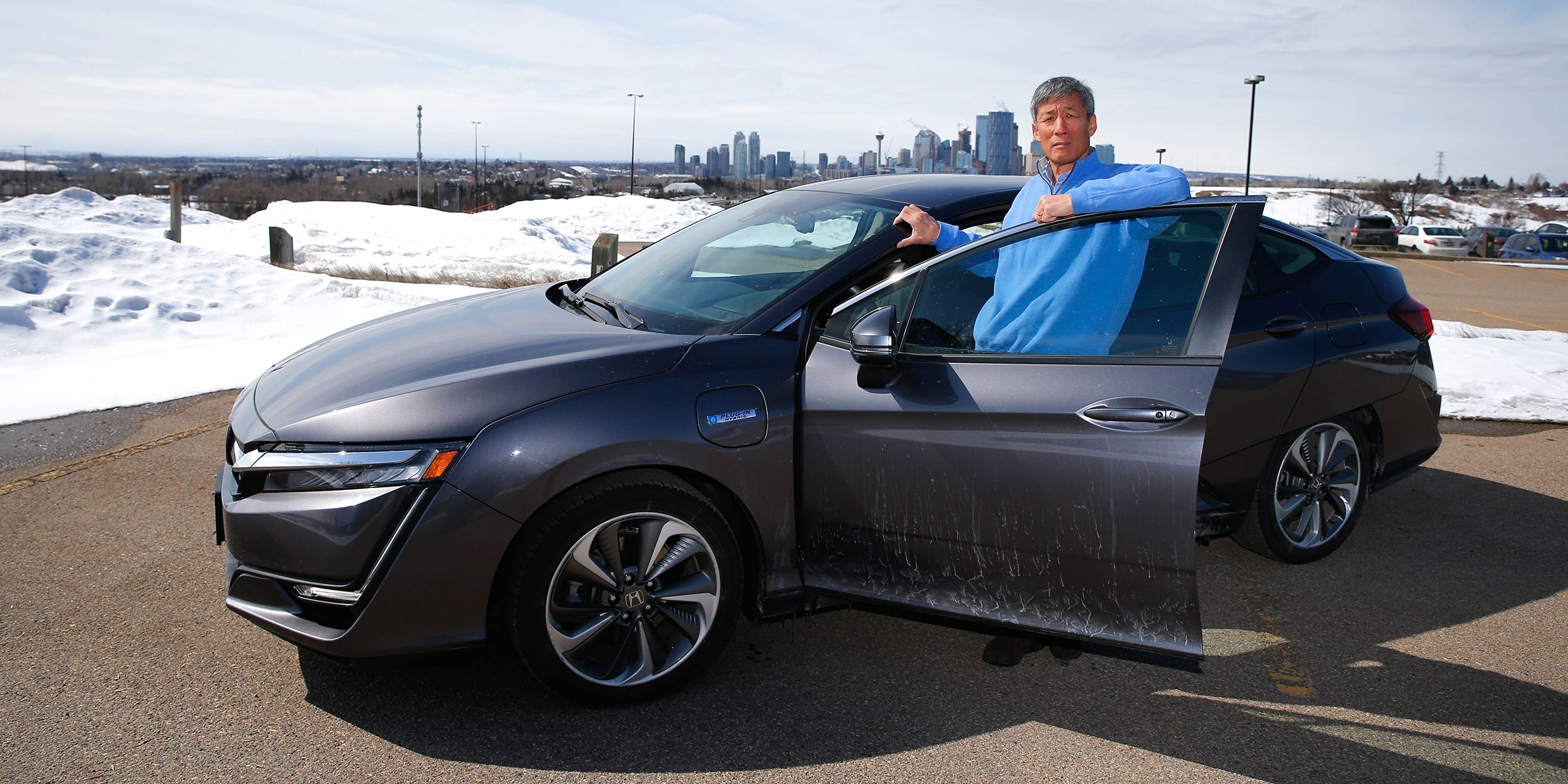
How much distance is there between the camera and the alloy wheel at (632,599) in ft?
9.46

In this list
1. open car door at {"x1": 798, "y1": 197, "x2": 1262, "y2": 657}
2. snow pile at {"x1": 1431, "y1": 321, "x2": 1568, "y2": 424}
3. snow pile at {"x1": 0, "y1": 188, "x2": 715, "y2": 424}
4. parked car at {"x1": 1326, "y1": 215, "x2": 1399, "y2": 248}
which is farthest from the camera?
parked car at {"x1": 1326, "y1": 215, "x2": 1399, "y2": 248}

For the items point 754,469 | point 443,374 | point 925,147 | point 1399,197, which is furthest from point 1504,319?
point 1399,197

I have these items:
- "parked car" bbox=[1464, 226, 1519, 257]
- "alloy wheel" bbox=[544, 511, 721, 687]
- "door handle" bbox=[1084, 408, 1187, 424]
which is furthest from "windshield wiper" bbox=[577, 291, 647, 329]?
"parked car" bbox=[1464, 226, 1519, 257]

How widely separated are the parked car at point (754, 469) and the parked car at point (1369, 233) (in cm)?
3510

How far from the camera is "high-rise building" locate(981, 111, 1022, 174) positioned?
234 inches

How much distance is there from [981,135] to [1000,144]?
365 millimetres

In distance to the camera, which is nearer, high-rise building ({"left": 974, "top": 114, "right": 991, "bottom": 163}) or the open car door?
the open car door

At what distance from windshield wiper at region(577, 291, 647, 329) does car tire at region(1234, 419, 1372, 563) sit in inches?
99.3

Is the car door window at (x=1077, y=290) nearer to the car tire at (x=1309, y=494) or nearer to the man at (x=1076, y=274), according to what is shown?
the man at (x=1076, y=274)

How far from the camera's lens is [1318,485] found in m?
4.29

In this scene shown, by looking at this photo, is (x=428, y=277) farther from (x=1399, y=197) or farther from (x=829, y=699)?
(x=1399, y=197)

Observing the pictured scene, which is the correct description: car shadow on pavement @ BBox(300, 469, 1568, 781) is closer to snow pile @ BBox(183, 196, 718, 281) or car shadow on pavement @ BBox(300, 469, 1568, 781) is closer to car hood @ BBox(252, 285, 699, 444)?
car hood @ BBox(252, 285, 699, 444)

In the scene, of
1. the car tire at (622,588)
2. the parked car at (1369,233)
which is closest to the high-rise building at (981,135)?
the car tire at (622,588)

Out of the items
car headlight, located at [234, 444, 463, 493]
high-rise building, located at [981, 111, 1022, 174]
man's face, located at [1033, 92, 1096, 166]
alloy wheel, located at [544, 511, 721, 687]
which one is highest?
high-rise building, located at [981, 111, 1022, 174]
